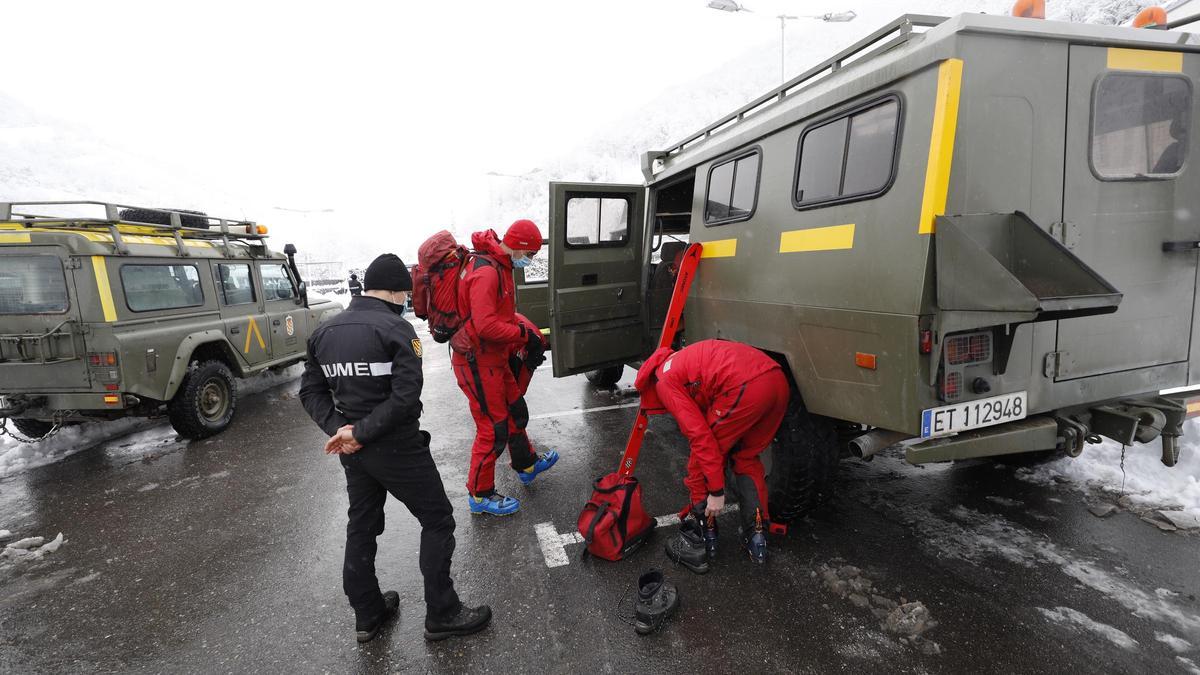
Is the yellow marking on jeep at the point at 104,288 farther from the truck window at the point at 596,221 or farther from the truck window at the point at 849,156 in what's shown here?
the truck window at the point at 849,156

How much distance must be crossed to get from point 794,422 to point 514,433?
6.69ft

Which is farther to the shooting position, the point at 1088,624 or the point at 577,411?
the point at 577,411

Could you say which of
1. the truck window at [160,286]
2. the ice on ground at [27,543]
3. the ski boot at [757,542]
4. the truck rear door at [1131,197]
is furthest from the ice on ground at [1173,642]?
the truck window at [160,286]

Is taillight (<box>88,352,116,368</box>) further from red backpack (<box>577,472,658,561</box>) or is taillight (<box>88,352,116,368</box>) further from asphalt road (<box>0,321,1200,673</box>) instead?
red backpack (<box>577,472,658,561</box>)

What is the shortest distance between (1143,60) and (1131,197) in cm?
64

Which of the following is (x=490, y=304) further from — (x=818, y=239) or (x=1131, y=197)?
(x=1131, y=197)

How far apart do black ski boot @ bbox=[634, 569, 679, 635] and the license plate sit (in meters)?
1.40

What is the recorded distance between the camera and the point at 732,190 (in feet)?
12.2

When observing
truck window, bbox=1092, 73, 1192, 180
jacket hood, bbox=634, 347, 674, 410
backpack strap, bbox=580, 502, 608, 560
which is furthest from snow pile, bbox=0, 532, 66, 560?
truck window, bbox=1092, 73, 1192, 180

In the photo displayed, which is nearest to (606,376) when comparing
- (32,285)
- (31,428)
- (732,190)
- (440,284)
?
(440,284)

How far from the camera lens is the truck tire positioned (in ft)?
10.1

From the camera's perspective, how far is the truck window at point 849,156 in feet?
8.10

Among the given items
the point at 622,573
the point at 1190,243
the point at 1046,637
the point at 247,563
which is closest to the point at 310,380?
the point at 247,563

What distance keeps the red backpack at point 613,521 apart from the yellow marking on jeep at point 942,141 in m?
2.03
